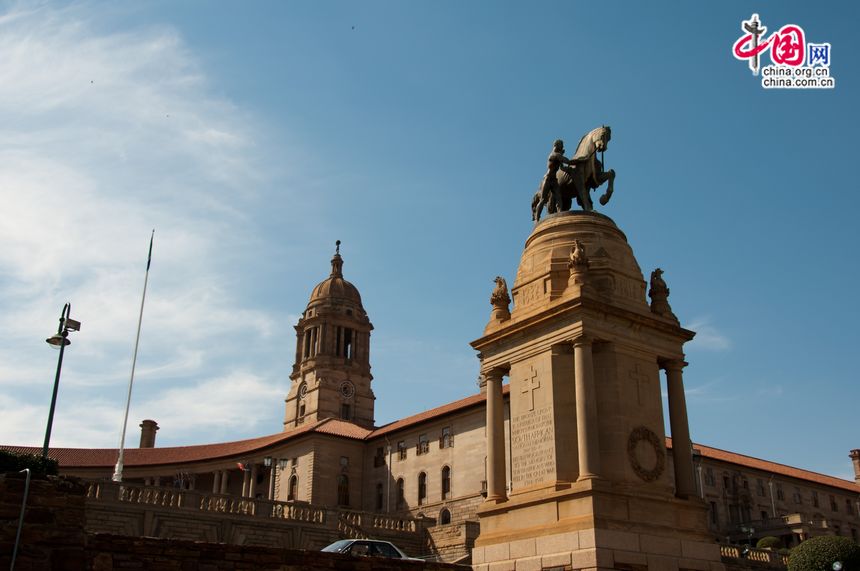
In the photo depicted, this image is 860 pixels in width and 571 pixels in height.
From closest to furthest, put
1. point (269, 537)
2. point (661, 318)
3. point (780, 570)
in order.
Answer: point (661, 318), point (269, 537), point (780, 570)

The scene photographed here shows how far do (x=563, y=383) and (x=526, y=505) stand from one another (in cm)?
326

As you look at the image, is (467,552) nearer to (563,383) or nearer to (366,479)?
(563,383)

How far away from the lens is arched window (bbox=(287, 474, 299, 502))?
71.6m

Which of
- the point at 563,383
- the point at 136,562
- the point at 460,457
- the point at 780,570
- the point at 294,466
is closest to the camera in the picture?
the point at 136,562

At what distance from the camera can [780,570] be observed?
141 feet

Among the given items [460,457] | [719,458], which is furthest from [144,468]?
[719,458]

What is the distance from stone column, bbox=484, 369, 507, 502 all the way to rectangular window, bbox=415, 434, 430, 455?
46334mm

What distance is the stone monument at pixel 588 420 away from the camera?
19250 mm

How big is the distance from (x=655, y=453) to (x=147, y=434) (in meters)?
92.2

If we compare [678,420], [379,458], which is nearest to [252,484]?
[379,458]

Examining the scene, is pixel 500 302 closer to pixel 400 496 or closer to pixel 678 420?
pixel 678 420

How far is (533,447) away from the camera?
69.8ft

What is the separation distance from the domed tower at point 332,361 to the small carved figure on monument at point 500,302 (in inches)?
2793

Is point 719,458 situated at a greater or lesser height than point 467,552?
greater
